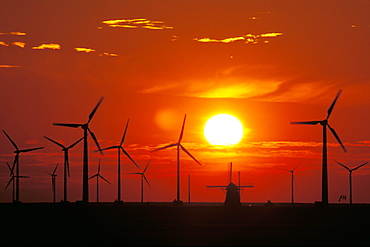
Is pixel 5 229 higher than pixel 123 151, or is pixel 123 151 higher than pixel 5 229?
pixel 123 151

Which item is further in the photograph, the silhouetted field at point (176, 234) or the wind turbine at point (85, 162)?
the wind turbine at point (85, 162)

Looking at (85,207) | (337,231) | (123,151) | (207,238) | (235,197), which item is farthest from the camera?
(123,151)

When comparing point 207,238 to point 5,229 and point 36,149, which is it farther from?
point 36,149

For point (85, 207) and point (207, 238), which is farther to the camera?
point (85, 207)

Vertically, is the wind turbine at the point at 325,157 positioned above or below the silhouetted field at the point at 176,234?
above

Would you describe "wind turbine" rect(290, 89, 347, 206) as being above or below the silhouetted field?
above

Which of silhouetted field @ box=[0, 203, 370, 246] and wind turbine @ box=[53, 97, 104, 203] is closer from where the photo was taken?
silhouetted field @ box=[0, 203, 370, 246]

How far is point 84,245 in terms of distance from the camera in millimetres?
70750

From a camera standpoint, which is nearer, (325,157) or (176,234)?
(176,234)

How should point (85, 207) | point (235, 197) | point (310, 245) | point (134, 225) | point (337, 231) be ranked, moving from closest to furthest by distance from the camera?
1. point (310, 245)
2. point (337, 231)
3. point (134, 225)
4. point (85, 207)
5. point (235, 197)

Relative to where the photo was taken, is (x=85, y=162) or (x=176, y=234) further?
(x=85, y=162)

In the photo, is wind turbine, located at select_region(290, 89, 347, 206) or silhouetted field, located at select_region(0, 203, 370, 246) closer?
silhouetted field, located at select_region(0, 203, 370, 246)

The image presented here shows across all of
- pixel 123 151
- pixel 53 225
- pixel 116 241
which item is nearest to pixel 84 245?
pixel 116 241

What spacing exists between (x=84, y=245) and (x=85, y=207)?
76.7 meters
